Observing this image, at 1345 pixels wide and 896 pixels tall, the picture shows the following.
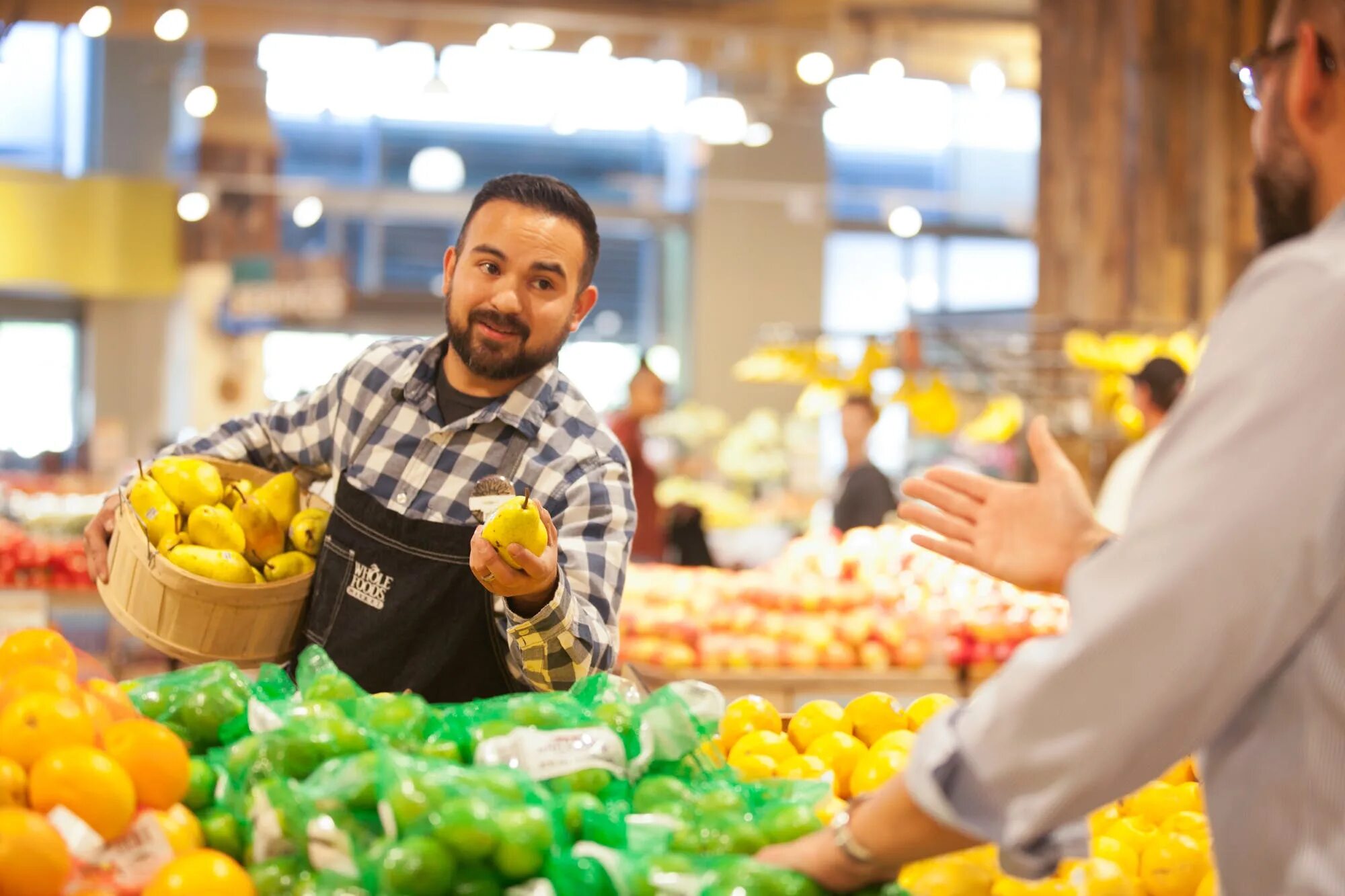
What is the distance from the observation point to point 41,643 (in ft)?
6.06

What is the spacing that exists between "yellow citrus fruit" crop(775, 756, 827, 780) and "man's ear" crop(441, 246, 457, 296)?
3.55 feet

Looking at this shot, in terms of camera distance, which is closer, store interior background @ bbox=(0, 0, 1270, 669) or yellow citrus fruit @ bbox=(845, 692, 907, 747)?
yellow citrus fruit @ bbox=(845, 692, 907, 747)

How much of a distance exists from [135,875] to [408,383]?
130cm

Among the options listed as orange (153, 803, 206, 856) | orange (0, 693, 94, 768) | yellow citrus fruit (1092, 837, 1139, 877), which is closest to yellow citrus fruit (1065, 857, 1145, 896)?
yellow citrus fruit (1092, 837, 1139, 877)

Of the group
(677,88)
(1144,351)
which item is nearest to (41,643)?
(1144,351)

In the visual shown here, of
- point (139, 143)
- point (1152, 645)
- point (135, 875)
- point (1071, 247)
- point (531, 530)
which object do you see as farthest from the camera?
point (139, 143)

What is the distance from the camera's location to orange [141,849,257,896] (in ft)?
4.45

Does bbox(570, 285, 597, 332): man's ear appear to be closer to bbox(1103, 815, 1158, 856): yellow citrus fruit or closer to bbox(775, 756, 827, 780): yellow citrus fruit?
bbox(775, 756, 827, 780): yellow citrus fruit

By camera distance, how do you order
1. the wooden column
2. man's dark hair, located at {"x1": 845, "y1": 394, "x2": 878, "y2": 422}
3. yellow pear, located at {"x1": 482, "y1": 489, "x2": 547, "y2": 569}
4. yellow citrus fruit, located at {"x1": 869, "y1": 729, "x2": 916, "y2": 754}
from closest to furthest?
1. yellow citrus fruit, located at {"x1": 869, "y1": 729, "x2": 916, "y2": 754}
2. yellow pear, located at {"x1": 482, "y1": 489, "x2": 547, "y2": 569}
3. man's dark hair, located at {"x1": 845, "y1": 394, "x2": 878, "y2": 422}
4. the wooden column

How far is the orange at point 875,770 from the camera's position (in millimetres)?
1840

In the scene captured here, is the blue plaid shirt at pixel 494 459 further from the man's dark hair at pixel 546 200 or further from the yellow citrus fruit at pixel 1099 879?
the yellow citrus fruit at pixel 1099 879

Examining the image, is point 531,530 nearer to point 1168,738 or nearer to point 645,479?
point 1168,738

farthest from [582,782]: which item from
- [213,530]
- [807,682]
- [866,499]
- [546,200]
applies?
[866,499]

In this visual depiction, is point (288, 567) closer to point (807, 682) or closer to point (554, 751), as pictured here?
point (554, 751)
